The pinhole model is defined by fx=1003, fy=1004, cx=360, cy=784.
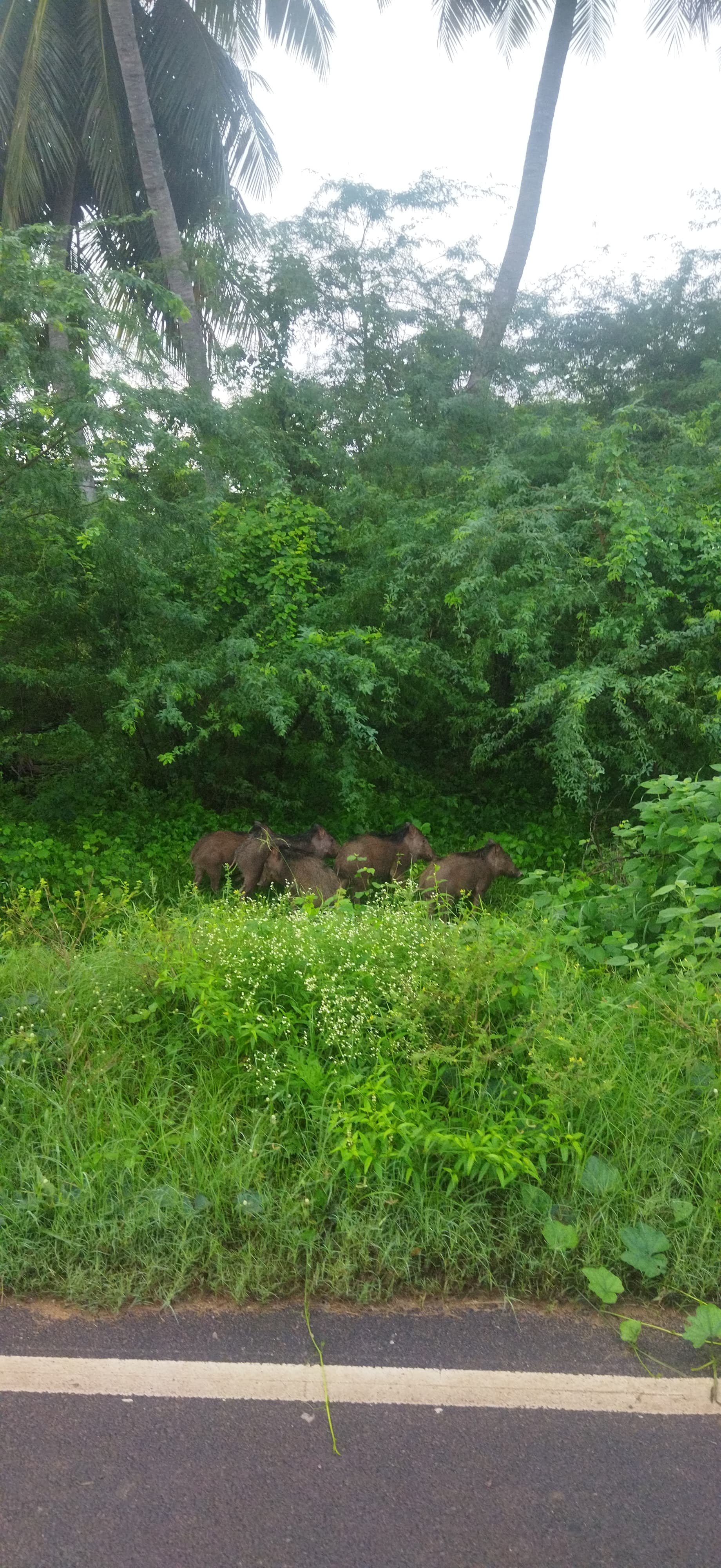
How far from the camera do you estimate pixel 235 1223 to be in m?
3.24

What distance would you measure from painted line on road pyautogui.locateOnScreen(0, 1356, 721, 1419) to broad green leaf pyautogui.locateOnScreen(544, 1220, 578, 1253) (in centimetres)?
36

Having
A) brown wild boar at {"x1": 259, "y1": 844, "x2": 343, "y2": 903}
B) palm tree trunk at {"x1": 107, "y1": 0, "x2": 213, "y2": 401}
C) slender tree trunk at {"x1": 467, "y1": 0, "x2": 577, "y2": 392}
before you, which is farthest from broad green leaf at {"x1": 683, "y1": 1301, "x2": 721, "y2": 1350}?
palm tree trunk at {"x1": 107, "y1": 0, "x2": 213, "y2": 401}

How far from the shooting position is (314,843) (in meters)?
7.38

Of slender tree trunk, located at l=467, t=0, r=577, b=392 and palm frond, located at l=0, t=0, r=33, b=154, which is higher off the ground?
palm frond, located at l=0, t=0, r=33, b=154

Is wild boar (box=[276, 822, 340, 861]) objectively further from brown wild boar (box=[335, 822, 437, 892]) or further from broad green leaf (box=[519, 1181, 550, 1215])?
broad green leaf (box=[519, 1181, 550, 1215])

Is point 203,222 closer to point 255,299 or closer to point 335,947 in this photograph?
point 255,299

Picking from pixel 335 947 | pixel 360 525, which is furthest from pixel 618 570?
pixel 335 947

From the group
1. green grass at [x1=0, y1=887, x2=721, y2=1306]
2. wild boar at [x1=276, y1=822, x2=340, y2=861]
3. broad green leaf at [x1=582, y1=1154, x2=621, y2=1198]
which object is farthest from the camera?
wild boar at [x1=276, y1=822, x2=340, y2=861]

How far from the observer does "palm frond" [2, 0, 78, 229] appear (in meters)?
16.6

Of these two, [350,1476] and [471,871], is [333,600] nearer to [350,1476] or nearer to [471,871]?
[471,871]

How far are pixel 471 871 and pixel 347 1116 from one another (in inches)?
157

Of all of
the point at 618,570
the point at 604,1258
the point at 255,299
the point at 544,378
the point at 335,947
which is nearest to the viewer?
the point at 604,1258


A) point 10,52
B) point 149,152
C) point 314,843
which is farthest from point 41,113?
point 314,843

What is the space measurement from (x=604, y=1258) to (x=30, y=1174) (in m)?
1.89
